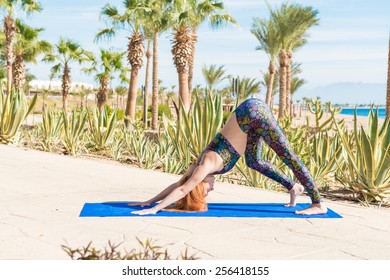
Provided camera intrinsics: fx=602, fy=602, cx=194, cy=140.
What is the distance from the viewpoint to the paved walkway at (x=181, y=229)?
493cm

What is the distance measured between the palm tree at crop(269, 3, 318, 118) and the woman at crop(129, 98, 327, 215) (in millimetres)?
28328

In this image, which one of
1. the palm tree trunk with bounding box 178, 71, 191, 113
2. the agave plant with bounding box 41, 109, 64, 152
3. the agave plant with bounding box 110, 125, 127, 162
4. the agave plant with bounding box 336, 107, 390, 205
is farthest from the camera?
the palm tree trunk with bounding box 178, 71, 191, 113

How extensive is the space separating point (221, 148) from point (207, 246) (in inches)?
64.3

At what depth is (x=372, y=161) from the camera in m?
8.89

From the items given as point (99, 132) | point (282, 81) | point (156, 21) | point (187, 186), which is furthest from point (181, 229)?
point (282, 81)

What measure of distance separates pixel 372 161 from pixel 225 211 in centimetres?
323

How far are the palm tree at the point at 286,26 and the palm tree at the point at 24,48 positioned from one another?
1794 centimetres

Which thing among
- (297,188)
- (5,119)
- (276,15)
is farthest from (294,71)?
(297,188)

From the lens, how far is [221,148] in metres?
6.43

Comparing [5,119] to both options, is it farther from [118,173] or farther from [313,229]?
[313,229]

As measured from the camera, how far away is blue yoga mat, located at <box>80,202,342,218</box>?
6.35 meters

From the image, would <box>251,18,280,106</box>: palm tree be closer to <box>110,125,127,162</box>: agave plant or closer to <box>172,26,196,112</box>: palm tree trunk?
<box>172,26,196,112</box>: palm tree trunk

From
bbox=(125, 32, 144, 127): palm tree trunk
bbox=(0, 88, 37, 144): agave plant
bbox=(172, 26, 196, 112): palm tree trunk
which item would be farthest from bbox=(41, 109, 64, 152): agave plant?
bbox=(125, 32, 144, 127): palm tree trunk

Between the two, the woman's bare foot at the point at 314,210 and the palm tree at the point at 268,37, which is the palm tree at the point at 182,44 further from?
the woman's bare foot at the point at 314,210
